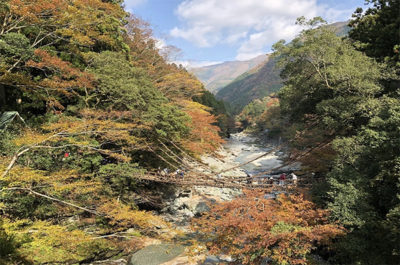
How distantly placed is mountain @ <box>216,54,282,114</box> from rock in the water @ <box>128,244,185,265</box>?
268 feet

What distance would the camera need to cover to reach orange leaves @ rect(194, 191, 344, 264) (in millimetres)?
6289

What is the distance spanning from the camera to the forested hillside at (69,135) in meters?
6.79

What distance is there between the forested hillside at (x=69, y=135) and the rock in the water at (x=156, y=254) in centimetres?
72

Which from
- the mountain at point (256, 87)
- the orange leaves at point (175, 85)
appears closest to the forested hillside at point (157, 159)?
the orange leaves at point (175, 85)

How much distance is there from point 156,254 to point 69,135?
19.2 ft

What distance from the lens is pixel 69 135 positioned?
26.7 ft

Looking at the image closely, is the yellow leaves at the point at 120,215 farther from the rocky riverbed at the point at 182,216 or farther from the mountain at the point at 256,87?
the mountain at the point at 256,87

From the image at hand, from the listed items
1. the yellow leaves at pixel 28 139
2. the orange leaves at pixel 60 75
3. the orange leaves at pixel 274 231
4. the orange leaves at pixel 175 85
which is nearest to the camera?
the orange leaves at pixel 274 231

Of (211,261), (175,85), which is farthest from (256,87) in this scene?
(211,261)

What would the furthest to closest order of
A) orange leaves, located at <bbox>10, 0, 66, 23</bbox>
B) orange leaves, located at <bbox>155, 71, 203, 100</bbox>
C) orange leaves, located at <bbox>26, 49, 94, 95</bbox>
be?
orange leaves, located at <bbox>155, 71, 203, 100</bbox> < orange leaves, located at <bbox>26, 49, 94, 95</bbox> < orange leaves, located at <bbox>10, 0, 66, 23</bbox>

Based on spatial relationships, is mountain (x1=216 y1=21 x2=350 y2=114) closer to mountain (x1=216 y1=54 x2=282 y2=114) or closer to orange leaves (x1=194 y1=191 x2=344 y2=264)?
mountain (x1=216 y1=54 x2=282 y2=114)

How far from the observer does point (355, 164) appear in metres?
7.31

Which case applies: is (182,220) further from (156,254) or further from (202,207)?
(156,254)

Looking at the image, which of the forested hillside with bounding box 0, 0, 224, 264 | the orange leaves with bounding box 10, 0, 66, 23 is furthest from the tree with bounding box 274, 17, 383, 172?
the orange leaves with bounding box 10, 0, 66, 23
